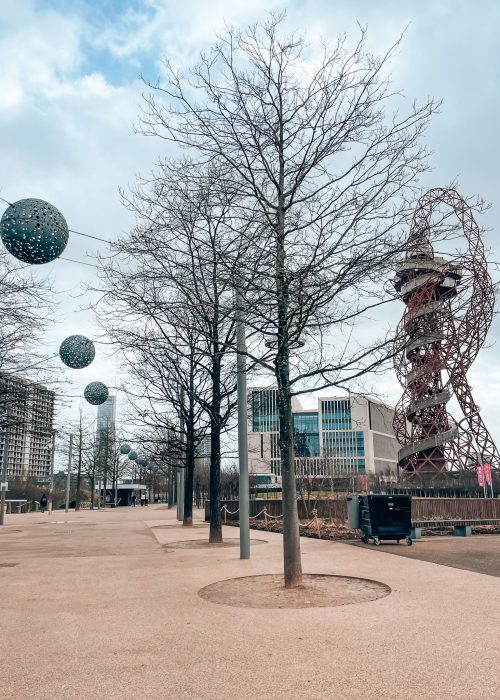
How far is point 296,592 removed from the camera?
7.80 meters

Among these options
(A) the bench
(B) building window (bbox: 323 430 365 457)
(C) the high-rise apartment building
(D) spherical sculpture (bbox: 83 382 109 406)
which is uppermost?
(B) building window (bbox: 323 430 365 457)

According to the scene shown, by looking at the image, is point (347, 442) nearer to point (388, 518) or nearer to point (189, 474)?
point (189, 474)

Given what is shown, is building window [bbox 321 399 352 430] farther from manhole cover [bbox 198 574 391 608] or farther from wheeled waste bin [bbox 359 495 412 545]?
manhole cover [bbox 198 574 391 608]

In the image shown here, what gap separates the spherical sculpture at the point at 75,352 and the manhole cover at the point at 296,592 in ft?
24.8

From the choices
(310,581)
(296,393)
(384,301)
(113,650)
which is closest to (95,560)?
(310,581)

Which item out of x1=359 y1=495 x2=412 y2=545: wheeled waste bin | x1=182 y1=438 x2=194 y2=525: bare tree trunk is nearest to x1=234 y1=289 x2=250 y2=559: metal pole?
x1=359 y1=495 x2=412 y2=545: wheeled waste bin

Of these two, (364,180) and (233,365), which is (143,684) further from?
(233,365)

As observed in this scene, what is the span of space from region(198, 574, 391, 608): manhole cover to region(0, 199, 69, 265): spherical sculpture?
5689mm

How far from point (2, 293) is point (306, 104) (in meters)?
7.36

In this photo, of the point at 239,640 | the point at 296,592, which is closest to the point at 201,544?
the point at 296,592

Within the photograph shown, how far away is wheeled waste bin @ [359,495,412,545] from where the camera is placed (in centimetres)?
1367

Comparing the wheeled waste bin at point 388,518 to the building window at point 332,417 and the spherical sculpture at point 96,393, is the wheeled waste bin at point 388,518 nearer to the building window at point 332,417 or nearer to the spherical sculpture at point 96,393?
the spherical sculpture at point 96,393

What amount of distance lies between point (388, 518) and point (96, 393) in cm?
1045

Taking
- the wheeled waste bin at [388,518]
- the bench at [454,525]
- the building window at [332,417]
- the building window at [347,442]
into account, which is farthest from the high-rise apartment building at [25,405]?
the building window at [347,442]
